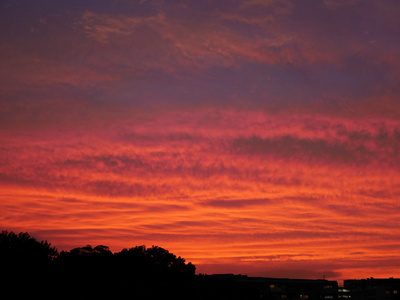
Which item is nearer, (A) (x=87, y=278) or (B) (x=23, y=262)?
(B) (x=23, y=262)

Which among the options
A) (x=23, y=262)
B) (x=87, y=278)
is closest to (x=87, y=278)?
(x=87, y=278)

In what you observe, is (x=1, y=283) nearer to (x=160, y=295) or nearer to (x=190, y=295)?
(x=160, y=295)

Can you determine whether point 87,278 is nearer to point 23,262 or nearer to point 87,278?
point 87,278

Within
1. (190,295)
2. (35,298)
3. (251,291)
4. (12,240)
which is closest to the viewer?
(35,298)

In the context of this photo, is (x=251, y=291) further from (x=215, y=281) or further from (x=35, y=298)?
(x=35, y=298)

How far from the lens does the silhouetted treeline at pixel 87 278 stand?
265ft

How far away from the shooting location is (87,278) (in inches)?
3639

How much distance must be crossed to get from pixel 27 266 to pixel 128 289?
659 inches

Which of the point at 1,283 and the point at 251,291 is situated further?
the point at 251,291

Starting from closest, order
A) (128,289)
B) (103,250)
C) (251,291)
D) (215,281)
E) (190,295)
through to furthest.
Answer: (128,289)
(190,295)
(215,281)
(251,291)
(103,250)

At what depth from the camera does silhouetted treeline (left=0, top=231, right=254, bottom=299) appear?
265ft

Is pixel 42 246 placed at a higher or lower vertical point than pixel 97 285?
higher

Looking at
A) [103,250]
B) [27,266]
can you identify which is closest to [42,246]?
[27,266]

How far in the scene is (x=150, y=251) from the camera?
6747 inches
